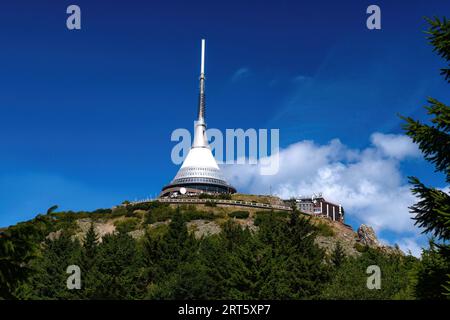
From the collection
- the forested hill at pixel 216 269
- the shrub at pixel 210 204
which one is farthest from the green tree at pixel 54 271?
the shrub at pixel 210 204

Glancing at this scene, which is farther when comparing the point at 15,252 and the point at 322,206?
the point at 322,206

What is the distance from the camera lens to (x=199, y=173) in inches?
4459

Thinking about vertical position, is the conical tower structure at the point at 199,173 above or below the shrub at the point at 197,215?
above

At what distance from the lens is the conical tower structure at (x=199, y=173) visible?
111m

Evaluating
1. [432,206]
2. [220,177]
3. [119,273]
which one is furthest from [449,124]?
[220,177]

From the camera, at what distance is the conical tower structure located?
111m

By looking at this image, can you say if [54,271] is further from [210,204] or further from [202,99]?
[202,99]

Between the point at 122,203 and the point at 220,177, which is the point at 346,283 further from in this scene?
the point at 220,177

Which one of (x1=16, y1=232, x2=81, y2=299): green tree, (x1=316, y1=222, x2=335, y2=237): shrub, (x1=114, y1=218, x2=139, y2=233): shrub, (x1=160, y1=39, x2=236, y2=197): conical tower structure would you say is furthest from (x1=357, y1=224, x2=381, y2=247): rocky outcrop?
(x1=16, y1=232, x2=81, y2=299): green tree

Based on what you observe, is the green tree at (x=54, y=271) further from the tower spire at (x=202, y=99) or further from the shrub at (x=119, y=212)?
the tower spire at (x=202, y=99)

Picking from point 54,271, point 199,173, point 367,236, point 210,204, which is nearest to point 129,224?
point 210,204

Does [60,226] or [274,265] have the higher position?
[60,226]
